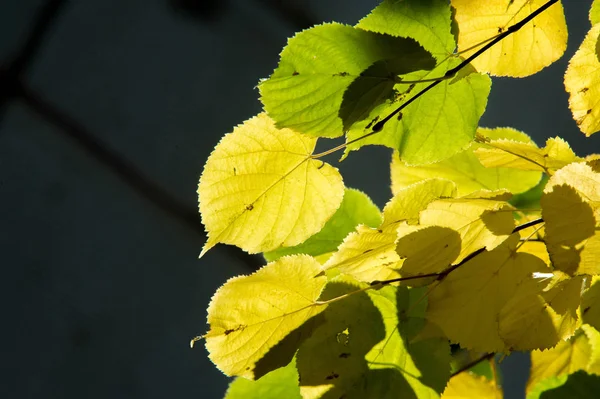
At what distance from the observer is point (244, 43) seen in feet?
2.65

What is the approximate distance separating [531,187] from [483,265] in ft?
0.51

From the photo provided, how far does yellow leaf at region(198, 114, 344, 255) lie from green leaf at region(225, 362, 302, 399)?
0.09 m

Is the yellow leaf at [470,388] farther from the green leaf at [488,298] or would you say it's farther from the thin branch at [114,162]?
the thin branch at [114,162]

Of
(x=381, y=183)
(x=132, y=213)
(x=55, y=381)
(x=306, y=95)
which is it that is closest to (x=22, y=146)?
(x=132, y=213)

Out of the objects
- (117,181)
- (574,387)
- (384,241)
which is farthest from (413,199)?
(117,181)

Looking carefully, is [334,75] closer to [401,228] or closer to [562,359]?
[401,228]

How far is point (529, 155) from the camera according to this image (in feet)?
0.90

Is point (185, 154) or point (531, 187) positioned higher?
point (531, 187)

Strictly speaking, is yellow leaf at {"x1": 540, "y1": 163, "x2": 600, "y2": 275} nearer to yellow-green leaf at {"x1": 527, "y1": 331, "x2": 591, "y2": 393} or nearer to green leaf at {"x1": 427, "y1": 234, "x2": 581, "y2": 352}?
green leaf at {"x1": 427, "y1": 234, "x2": 581, "y2": 352}

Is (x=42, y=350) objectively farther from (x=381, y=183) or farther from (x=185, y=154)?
(x=381, y=183)

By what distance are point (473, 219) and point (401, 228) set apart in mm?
34

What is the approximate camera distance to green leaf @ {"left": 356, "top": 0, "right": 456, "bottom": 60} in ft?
0.80

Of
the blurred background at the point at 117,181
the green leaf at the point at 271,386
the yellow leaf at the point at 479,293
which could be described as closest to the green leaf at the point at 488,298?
the yellow leaf at the point at 479,293

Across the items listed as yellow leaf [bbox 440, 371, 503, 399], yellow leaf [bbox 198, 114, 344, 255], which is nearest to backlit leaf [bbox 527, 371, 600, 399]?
yellow leaf [bbox 440, 371, 503, 399]
